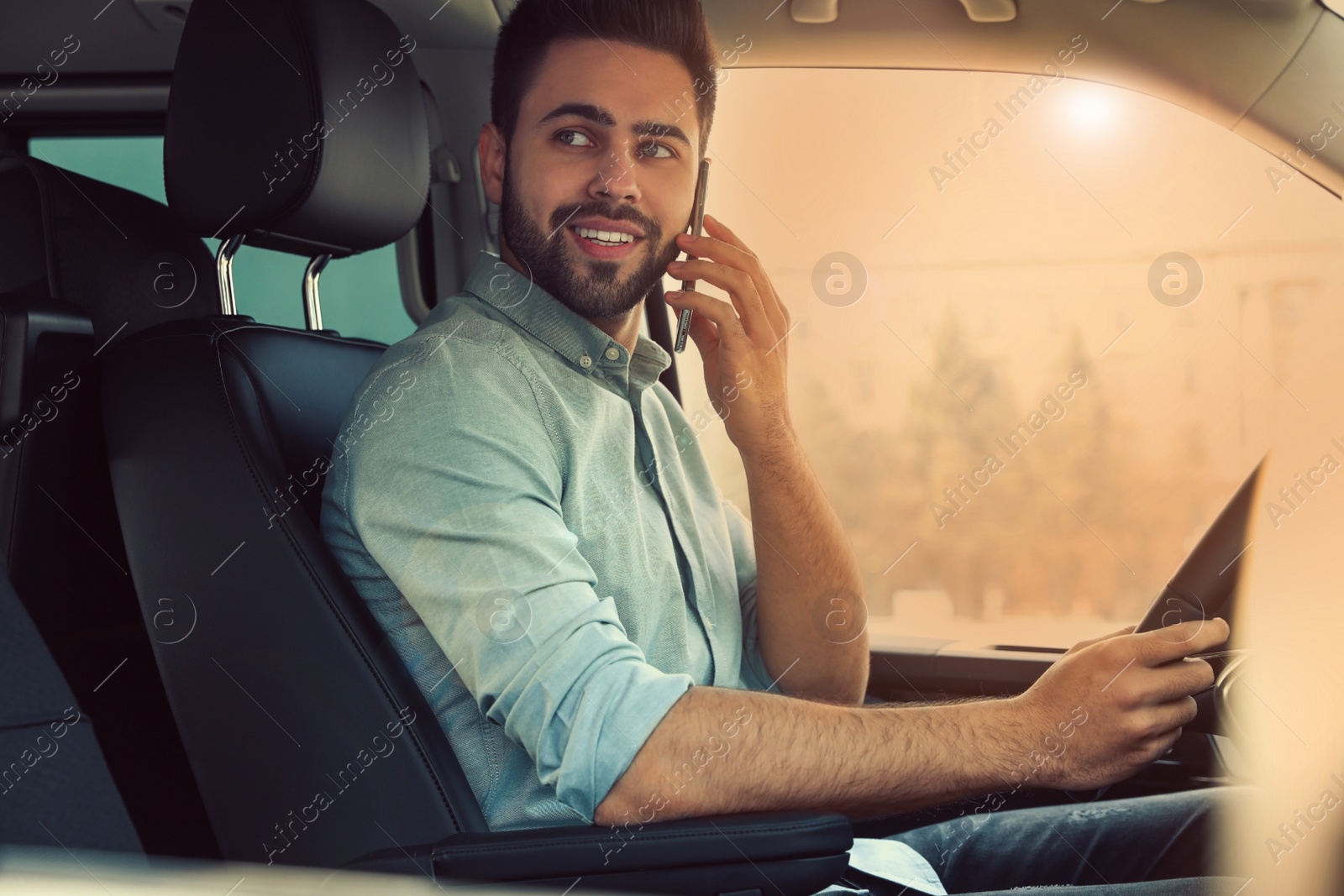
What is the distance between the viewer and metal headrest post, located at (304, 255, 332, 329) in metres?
1.42

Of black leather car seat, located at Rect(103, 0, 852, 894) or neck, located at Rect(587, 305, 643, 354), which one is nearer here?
black leather car seat, located at Rect(103, 0, 852, 894)

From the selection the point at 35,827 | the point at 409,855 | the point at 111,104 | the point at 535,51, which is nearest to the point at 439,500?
the point at 409,855

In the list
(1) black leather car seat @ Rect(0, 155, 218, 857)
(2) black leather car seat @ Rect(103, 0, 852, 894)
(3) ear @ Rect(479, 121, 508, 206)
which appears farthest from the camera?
(3) ear @ Rect(479, 121, 508, 206)

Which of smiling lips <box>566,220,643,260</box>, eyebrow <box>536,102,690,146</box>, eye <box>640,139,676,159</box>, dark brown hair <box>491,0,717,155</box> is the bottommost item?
smiling lips <box>566,220,643,260</box>

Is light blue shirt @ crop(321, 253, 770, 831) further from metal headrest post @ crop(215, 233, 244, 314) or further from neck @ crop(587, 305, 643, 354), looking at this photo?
metal headrest post @ crop(215, 233, 244, 314)

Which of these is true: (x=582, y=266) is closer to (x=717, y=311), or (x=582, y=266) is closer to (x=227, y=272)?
(x=717, y=311)

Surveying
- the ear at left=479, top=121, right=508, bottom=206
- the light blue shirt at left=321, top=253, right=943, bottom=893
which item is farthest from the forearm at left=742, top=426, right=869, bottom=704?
the ear at left=479, top=121, right=508, bottom=206

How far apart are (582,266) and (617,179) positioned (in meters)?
0.11

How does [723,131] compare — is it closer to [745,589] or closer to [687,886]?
[745,589]

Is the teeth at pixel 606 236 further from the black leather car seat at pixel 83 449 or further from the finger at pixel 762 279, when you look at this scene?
the black leather car seat at pixel 83 449

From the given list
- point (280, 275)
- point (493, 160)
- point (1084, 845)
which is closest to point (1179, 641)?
point (1084, 845)

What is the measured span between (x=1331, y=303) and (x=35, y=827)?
1393 millimetres

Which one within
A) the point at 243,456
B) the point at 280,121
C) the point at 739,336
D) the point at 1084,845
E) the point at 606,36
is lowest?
the point at 1084,845

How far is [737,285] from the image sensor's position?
1.27 m
